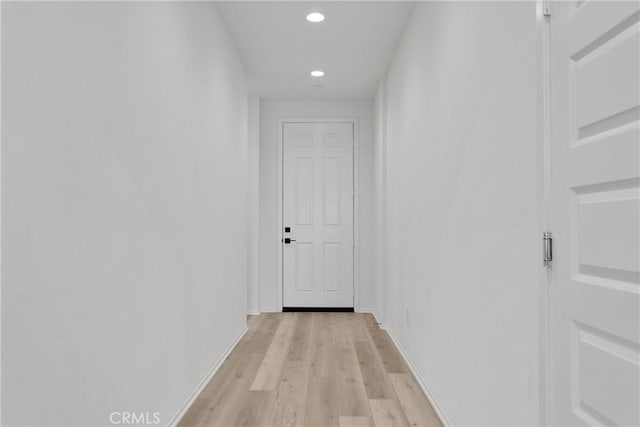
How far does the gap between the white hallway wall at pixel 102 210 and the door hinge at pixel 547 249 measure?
55.1 inches

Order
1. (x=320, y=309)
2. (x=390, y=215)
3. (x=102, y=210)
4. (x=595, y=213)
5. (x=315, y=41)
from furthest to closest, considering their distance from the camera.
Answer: (x=320, y=309) < (x=390, y=215) < (x=315, y=41) < (x=102, y=210) < (x=595, y=213)

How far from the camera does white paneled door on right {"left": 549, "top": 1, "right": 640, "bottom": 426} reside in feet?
2.95

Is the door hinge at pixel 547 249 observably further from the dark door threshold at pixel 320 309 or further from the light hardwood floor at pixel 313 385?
the dark door threshold at pixel 320 309

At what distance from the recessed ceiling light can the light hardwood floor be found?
2.58 metres

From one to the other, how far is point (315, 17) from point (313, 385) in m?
2.61

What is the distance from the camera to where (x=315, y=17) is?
10.7 ft

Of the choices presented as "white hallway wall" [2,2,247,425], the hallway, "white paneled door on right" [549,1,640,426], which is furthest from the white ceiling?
"white paneled door on right" [549,1,640,426]

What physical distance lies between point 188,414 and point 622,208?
228cm

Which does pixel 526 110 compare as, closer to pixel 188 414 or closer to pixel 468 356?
pixel 468 356

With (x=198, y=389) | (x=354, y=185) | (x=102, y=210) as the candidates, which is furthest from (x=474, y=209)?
(x=354, y=185)

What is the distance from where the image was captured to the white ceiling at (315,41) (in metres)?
3.15

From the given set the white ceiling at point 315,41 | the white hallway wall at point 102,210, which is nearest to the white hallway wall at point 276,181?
the white ceiling at point 315,41
